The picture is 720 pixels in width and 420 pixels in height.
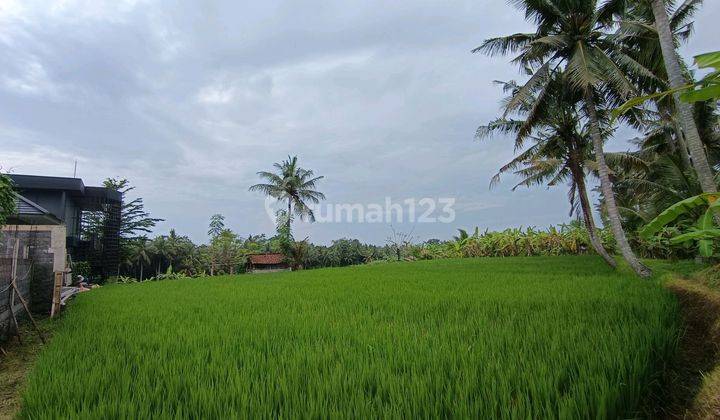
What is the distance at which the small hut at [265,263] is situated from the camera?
26.1 m

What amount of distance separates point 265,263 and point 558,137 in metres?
19.3

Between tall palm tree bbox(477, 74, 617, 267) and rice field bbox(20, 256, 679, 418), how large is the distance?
23.1 feet

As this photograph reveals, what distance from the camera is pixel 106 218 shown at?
16141mm

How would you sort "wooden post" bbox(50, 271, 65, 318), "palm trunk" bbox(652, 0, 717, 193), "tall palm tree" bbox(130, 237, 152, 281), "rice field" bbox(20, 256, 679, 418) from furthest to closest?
"tall palm tree" bbox(130, 237, 152, 281) < "palm trunk" bbox(652, 0, 717, 193) < "wooden post" bbox(50, 271, 65, 318) < "rice field" bbox(20, 256, 679, 418)

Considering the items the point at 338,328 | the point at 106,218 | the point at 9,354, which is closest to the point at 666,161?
the point at 338,328

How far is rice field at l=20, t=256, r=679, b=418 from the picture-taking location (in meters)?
1.97

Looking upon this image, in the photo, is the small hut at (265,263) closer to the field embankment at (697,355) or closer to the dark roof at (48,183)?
the dark roof at (48,183)

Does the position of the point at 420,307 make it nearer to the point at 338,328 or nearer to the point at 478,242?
the point at 338,328

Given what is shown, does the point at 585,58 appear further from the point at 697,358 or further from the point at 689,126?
the point at 697,358

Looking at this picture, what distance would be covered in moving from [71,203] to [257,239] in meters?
17.1

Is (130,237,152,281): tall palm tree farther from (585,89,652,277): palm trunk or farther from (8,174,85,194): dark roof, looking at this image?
(585,89,652,277): palm trunk

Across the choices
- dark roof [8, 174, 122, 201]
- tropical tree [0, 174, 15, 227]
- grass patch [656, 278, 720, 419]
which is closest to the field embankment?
grass patch [656, 278, 720, 419]

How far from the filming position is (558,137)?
1259cm

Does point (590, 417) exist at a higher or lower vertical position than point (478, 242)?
lower
